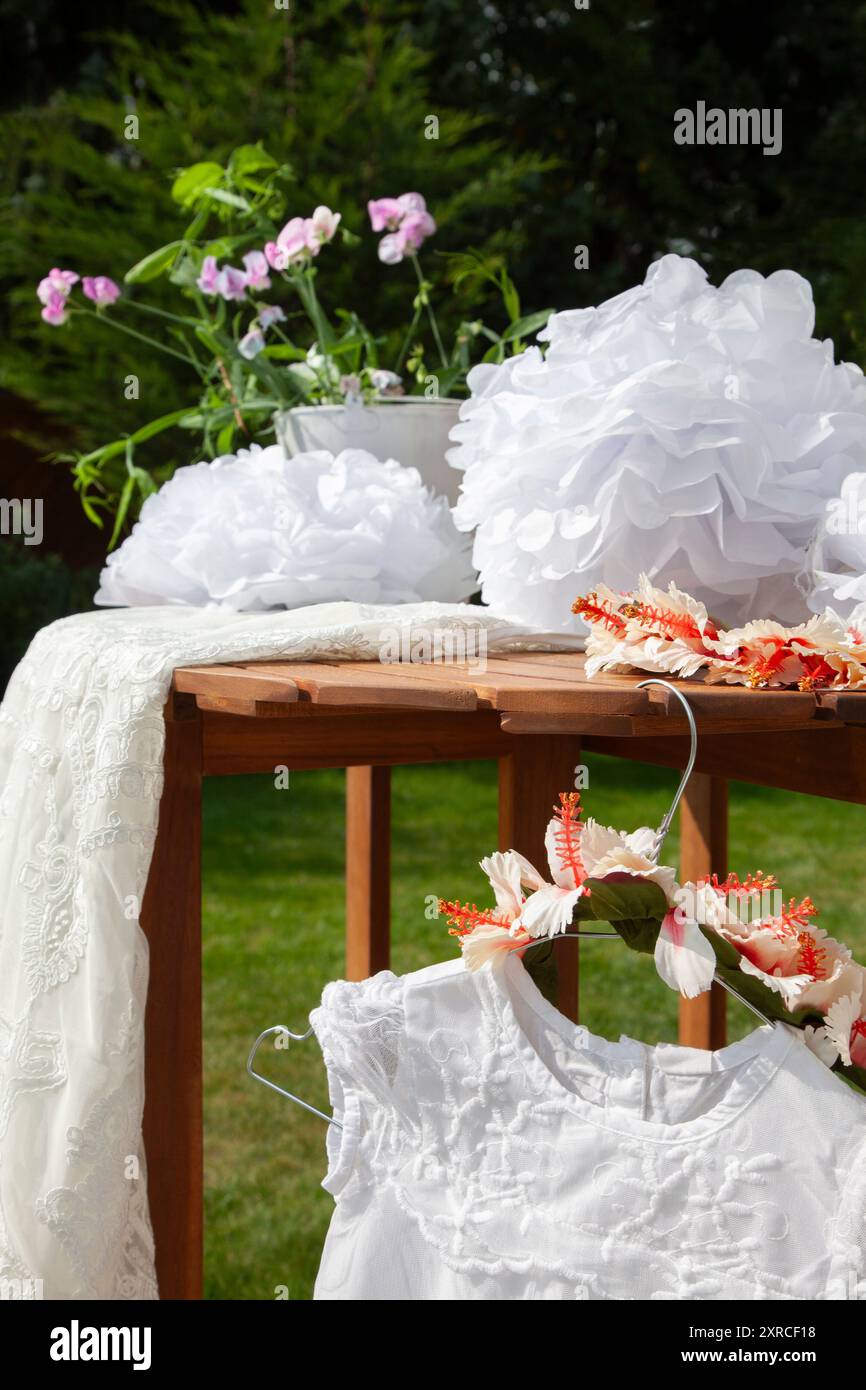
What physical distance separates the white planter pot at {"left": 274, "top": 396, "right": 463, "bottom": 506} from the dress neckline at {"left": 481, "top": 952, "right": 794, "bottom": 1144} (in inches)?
35.0

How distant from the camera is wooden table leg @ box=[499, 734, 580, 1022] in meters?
1.36

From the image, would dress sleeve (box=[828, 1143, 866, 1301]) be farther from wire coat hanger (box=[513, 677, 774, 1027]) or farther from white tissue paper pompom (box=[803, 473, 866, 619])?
white tissue paper pompom (box=[803, 473, 866, 619])

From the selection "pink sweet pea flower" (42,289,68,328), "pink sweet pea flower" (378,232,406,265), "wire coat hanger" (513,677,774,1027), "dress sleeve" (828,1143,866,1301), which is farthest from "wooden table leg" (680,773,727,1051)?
"dress sleeve" (828,1143,866,1301)

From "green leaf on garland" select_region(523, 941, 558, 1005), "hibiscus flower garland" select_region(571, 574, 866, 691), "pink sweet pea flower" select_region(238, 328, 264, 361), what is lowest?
"green leaf on garland" select_region(523, 941, 558, 1005)

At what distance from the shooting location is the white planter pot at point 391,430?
152cm

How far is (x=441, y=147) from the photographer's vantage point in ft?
18.1

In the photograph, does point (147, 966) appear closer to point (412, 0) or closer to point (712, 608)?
point (712, 608)

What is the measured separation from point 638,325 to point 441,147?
484 centimetres

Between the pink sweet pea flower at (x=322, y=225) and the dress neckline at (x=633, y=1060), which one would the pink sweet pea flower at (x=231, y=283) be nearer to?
the pink sweet pea flower at (x=322, y=225)

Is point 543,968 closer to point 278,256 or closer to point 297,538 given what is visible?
→ point 297,538

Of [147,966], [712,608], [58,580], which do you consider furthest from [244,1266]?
[58,580]

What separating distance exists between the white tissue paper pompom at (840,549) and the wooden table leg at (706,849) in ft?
2.93

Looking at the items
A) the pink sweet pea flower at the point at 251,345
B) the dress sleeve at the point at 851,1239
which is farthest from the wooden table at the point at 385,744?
the pink sweet pea flower at the point at 251,345

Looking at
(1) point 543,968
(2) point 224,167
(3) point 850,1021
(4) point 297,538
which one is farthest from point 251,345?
(2) point 224,167
